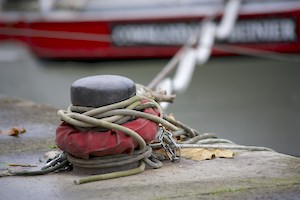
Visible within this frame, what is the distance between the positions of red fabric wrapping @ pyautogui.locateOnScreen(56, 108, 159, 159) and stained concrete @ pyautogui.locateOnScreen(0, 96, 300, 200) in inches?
5.2

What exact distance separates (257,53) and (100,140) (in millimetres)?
6517

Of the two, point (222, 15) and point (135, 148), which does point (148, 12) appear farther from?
point (135, 148)

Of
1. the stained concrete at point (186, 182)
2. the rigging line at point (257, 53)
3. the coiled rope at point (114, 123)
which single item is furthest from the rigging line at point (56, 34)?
the coiled rope at point (114, 123)

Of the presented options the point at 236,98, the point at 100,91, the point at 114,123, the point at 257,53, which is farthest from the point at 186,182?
the point at 236,98

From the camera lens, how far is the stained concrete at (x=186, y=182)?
9.22 feet

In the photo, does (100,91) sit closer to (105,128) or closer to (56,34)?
(105,128)

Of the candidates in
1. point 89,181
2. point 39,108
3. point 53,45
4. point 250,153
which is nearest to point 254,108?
point 53,45

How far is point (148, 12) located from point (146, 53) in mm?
561

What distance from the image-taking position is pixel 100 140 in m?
2.97

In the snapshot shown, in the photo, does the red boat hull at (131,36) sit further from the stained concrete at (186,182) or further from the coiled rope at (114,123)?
the coiled rope at (114,123)

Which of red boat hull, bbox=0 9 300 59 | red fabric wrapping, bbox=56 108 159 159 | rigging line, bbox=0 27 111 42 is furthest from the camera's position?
rigging line, bbox=0 27 111 42

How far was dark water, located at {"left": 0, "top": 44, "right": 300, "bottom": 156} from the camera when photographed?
968 centimetres

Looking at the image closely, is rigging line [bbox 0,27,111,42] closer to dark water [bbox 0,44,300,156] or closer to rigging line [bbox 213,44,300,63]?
dark water [bbox 0,44,300,156]

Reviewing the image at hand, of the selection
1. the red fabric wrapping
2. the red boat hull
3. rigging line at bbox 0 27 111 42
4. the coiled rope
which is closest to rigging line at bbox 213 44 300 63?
the red boat hull
